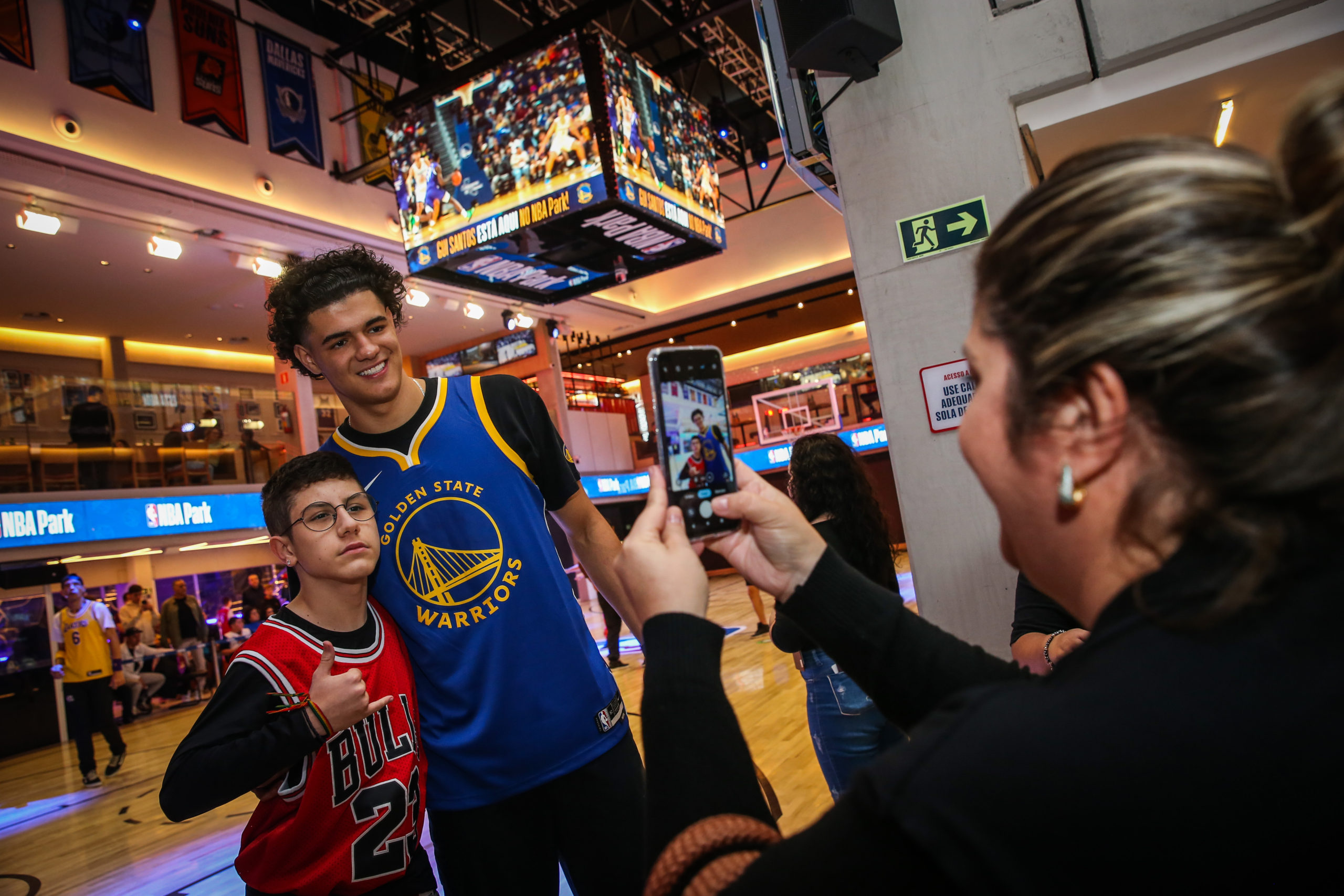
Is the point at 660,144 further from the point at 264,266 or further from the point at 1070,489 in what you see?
Result: the point at 1070,489

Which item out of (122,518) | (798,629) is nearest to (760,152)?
(122,518)

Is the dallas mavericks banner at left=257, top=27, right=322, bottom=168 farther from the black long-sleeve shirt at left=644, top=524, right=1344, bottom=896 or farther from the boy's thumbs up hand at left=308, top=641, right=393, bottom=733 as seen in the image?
the black long-sleeve shirt at left=644, top=524, right=1344, bottom=896

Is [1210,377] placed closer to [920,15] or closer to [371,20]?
[920,15]

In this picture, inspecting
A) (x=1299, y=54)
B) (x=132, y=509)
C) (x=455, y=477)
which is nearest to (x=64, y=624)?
(x=132, y=509)

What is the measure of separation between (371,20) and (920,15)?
10.6 metres

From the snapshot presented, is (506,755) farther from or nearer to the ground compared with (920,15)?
nearer to the ground

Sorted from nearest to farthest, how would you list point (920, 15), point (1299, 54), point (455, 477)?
point (455, 477) → point (1299, 54) → point (920, 15)

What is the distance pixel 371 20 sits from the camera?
11008mm

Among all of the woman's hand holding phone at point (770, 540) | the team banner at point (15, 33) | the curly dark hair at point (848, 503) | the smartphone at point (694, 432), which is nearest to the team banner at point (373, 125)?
the team banner at point (15, 33)

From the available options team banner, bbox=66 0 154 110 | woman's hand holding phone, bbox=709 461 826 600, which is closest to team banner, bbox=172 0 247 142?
team banner, bbox=66 0 154 110

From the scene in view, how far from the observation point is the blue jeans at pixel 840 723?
2496mm

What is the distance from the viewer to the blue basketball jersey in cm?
158

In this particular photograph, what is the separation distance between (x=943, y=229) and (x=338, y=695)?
267 cm

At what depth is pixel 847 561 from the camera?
2299mm
